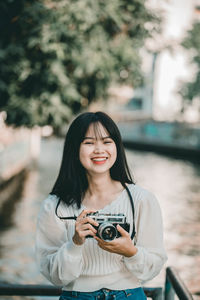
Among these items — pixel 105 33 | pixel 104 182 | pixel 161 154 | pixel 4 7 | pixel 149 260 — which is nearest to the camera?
pixel 149 260

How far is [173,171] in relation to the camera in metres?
22.3

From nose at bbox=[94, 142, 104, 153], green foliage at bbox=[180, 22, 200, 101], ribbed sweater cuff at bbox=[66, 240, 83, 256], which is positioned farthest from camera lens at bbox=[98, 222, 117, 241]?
green foliage at bbox=[180, 22, 200, 101]

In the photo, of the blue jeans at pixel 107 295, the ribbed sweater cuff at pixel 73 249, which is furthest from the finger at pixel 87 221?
the blue jeans at pixel 107 295

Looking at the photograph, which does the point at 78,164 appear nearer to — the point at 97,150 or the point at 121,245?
the point at 97,150

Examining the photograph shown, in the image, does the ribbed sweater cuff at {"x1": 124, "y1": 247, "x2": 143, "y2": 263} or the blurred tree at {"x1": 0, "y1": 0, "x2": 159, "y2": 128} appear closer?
the ribbed sweater cuff at {"x1": 124, "y1": 247, "x2": 143, "y2": 263}

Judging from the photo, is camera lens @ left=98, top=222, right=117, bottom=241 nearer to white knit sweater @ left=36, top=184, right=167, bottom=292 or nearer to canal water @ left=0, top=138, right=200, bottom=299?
white knit sweater @ left=36, top=184, right=167, bottom=292

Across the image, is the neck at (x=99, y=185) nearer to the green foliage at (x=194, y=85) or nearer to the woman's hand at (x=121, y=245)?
the woman's hand at (x=121, y=245)

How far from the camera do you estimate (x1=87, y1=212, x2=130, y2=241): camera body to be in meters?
1.89

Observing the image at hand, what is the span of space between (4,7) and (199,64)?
28586 mm

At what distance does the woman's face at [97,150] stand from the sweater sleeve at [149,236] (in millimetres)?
254

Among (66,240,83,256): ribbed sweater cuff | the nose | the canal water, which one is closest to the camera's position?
(66,240,83,256): ribbed sweater cuff

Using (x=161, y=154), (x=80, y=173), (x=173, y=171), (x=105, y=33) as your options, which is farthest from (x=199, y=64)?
(x=80, y=173)

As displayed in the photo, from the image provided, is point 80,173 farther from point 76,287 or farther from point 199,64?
point 199,64

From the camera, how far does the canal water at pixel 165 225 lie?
23.1ft
